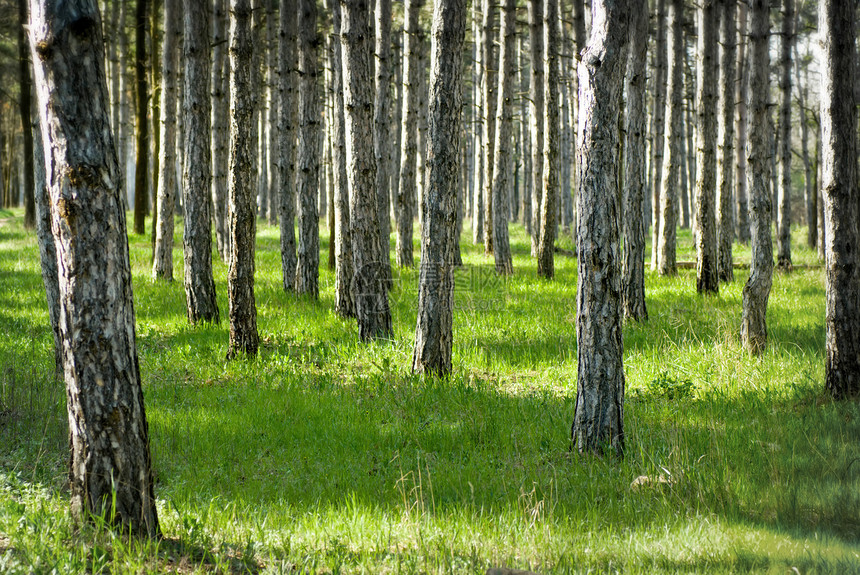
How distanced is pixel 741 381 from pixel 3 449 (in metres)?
6.87

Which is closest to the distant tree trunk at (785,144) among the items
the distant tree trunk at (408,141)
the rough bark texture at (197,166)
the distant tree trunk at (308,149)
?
the distant tree trunk at (408,141)

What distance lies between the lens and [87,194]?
11.5ft

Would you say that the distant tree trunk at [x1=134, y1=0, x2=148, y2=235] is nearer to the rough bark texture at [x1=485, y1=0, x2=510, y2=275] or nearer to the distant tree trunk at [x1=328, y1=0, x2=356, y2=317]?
the distant tree trunk at [x1=328, y1=0, x2=356, y2=317]

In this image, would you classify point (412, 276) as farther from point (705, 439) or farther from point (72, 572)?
point (72, 572)

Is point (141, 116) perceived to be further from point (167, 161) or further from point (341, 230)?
point (341, 230)

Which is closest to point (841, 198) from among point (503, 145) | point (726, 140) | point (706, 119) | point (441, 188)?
point (441, 188)

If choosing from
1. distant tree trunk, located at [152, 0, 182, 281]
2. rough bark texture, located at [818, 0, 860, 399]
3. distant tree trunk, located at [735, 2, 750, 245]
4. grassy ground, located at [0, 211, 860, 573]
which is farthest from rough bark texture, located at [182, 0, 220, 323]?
distant tree trunk, located at [735, 2, 750, 245]

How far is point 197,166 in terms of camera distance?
1007 cm

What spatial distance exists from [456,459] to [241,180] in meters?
4.43

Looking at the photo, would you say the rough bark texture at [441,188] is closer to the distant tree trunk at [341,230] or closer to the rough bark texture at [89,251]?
the distant tree trunk at [341,230]

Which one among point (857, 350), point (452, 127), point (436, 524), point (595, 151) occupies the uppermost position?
point (452, 127)

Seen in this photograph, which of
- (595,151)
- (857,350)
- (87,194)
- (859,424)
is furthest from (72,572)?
(857,350)

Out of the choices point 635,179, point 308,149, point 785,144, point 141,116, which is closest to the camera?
point 635,179

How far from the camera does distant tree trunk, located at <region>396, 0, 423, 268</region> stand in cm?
1557
